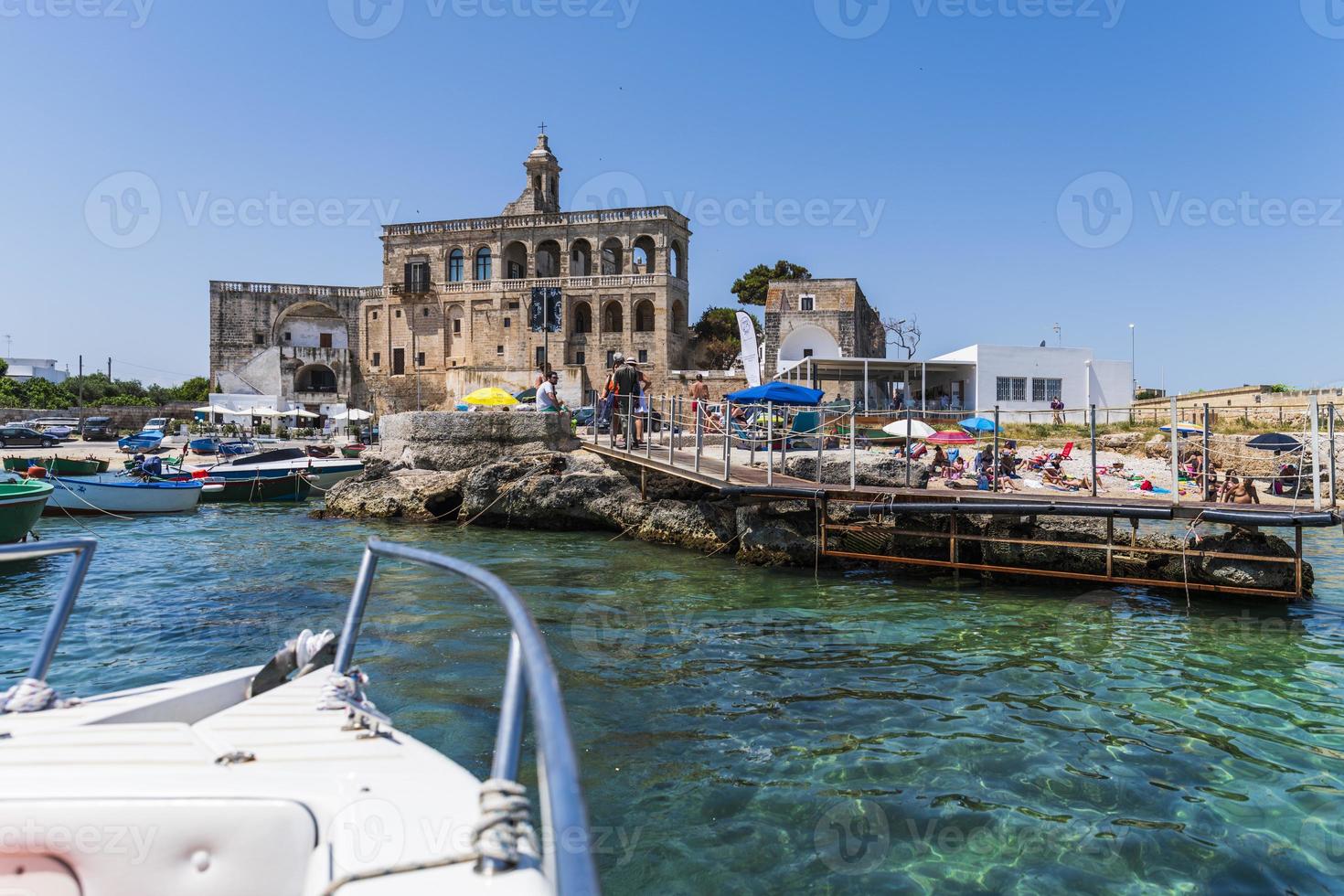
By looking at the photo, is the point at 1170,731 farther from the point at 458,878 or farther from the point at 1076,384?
the point at 1076,384

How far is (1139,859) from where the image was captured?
4.22 meters

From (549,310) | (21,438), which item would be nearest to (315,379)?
(549,310)

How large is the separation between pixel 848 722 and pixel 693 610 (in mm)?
3876

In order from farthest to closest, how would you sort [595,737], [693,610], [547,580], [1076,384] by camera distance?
1. [1076,384]
2. [547,580]
3. [693,610]
4. [595,737]

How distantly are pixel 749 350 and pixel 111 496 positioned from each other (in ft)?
62.2

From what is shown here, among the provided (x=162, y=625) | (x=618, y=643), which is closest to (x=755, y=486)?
(x=618, y=643)

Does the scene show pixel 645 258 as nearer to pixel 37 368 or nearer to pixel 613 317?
pixel 613 317

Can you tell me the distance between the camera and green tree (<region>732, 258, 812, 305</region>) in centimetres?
6228

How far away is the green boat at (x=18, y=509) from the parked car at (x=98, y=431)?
36649mm

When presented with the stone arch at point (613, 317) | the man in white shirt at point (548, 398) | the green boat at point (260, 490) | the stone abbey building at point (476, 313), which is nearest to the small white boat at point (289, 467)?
the green boat at point (260, 490)

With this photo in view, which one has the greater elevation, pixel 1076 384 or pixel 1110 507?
pixel 1076 384

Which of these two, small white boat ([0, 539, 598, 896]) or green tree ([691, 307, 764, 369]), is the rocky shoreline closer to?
small white boat ([0, 539, 598, 896])

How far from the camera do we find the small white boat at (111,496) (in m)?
19.7

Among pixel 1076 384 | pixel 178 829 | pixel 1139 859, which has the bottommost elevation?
pixel 1139 859
